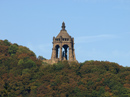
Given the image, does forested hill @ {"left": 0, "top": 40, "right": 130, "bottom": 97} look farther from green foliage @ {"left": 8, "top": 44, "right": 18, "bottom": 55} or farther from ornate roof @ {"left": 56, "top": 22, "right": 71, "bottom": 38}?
ornate roof @ {"left": 56, "top": 22, "right": 71, "bottom": 38}

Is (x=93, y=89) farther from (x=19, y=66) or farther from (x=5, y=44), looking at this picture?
(x=5, y=44)

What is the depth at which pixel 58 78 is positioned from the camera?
461 feet

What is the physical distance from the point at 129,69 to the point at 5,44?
121 feet

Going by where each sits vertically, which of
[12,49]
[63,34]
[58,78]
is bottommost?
[58,78]

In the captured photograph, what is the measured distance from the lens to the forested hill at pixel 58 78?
13462cm

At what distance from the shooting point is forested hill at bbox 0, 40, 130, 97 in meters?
135

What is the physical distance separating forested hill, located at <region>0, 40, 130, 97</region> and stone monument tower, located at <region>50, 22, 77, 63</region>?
4.04 m

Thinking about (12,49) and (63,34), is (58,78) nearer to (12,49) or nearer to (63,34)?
(63,34)

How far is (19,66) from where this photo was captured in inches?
5822

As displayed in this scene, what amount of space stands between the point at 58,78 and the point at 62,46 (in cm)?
1624

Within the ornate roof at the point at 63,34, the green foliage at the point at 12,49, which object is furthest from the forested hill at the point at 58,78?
the ornate roof at the point at 63,34

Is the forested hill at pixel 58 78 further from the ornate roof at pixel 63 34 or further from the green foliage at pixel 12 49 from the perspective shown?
the ornate roof at pixel 63 34

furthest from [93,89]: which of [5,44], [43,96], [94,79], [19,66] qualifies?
[5,44]

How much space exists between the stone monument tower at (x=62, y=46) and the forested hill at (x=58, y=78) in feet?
13.3
